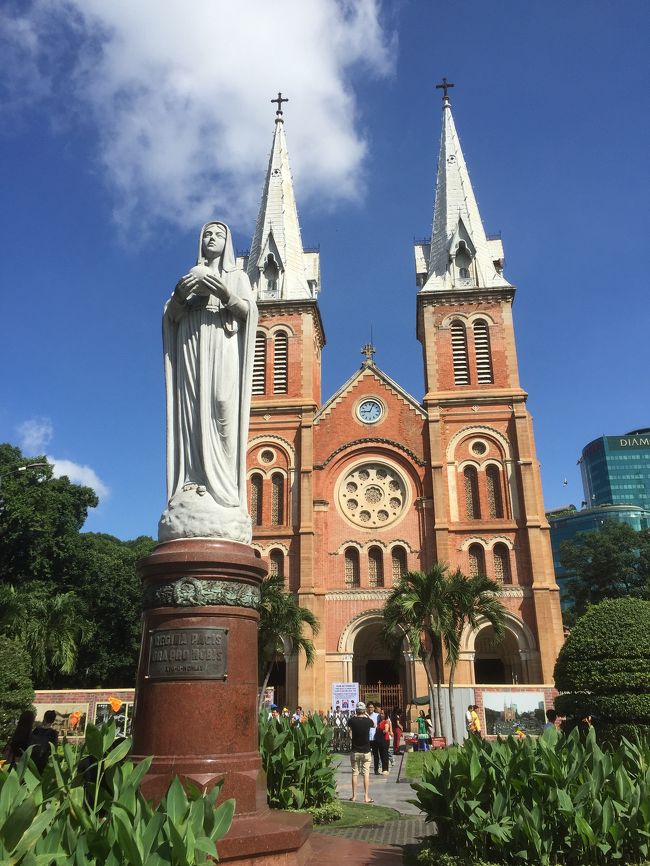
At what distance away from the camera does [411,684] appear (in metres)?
26.3

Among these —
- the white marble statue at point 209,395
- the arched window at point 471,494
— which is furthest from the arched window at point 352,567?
the white marble statue at point 209,395

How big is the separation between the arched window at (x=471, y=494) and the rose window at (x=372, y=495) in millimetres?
2707

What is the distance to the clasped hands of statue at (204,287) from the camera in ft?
20.8

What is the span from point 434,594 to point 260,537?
11005 millimetres

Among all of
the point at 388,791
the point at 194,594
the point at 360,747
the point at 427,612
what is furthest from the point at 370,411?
the point at 194,594

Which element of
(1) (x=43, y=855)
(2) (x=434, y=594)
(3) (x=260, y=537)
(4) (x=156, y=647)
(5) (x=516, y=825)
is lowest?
(5) (x=516, y=825)

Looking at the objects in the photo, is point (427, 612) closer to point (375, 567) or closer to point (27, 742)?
point (375, 567)

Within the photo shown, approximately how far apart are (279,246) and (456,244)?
9.28m

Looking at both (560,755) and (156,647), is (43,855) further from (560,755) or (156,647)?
(560,755)

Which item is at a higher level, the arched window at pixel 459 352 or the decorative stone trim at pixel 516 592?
the arched window at pixel 459 352

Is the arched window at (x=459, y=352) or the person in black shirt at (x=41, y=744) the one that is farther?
the arched window at (x=459, y=352)

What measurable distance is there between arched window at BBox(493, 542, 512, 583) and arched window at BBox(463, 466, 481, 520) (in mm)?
1563

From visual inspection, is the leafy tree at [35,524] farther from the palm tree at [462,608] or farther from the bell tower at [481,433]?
the palm tree at [462,608]

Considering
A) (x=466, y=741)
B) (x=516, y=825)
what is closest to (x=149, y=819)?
(x=516, y=825)
